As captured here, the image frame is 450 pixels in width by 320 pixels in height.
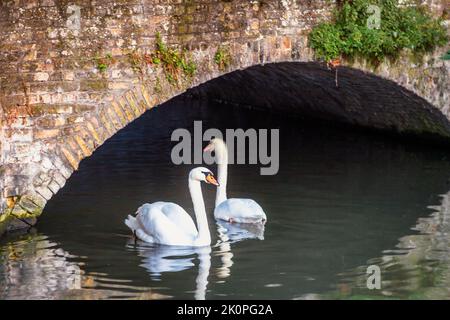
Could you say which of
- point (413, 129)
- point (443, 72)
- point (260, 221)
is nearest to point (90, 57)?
point (260, 221)

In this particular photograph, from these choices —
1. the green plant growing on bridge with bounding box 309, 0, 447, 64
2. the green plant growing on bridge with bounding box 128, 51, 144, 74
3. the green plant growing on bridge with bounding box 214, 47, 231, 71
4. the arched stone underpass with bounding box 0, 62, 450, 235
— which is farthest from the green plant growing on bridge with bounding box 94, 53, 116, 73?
the green plant growing on bridge with bounding box 309, 0, 447, 64

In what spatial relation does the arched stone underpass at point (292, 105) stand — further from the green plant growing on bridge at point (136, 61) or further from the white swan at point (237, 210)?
the white swan at point (237, 210)

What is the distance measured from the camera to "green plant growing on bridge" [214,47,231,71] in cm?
1094

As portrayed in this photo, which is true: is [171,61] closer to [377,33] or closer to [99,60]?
[99,60]

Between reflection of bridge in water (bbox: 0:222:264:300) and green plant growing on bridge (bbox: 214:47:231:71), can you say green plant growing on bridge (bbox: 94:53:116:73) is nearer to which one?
green plant growing on bridge (bbox: 214:47:231:71)

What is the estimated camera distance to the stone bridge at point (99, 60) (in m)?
9.94

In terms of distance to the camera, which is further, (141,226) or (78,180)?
(78,180)

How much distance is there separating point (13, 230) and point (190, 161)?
462 centimetres

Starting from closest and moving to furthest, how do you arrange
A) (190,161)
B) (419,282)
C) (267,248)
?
(419,282) → (267,248) → (190,161)

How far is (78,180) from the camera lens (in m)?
12.9

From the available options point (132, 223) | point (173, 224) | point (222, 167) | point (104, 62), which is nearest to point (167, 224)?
point (173, 224)
